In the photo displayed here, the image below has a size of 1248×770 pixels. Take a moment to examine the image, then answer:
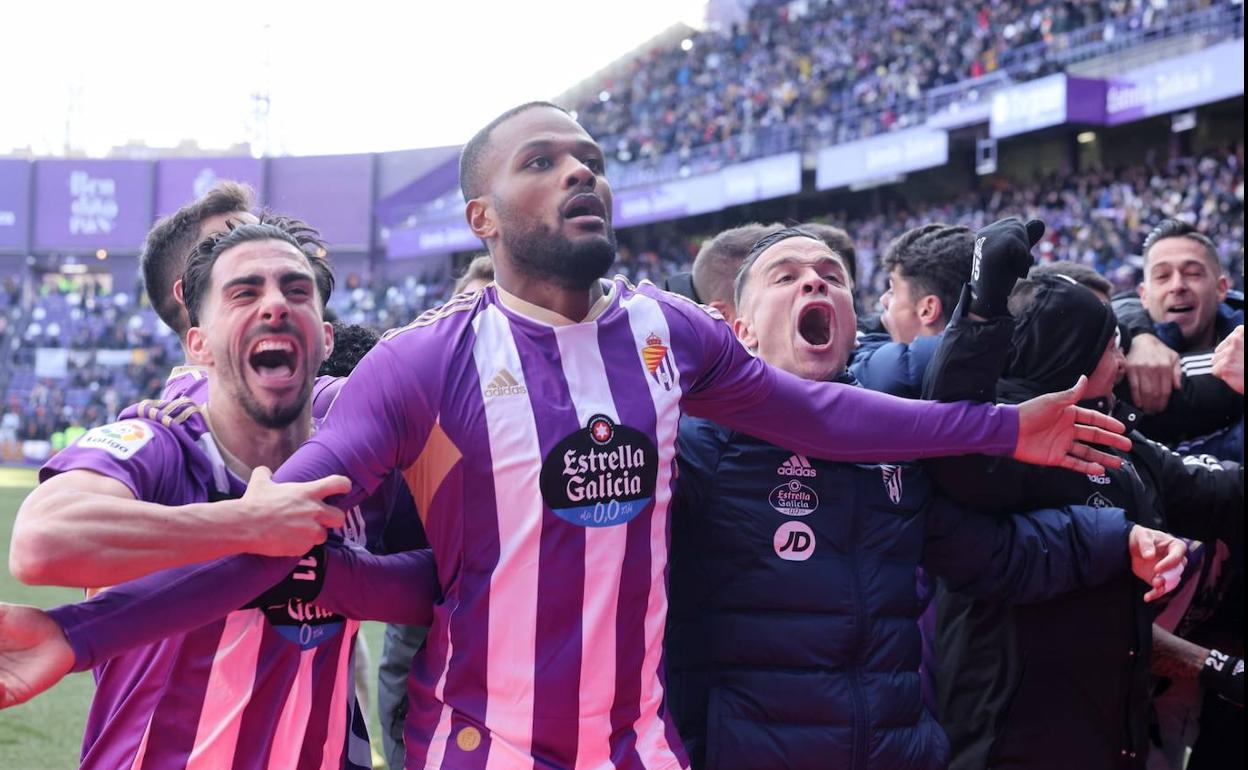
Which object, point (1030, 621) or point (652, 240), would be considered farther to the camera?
point (652, 240)

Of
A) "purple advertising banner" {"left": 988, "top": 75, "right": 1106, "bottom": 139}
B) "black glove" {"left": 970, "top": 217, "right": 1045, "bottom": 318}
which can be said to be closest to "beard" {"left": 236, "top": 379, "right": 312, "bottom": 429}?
"black glove" {"left": 970, "top": 217, "right": 1045, "bottom": 318}

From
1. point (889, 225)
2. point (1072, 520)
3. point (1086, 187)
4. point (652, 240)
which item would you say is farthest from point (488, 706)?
point (652, 240)

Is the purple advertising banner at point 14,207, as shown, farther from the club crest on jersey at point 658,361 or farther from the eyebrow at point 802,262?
the club crest on jersey at point 658,361

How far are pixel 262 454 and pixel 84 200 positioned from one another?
4617cm

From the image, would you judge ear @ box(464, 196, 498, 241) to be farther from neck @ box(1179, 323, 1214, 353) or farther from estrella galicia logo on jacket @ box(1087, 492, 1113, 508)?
neck @ box(1179, 323, 1214, 353)

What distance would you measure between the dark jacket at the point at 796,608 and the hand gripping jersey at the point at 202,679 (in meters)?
0.97

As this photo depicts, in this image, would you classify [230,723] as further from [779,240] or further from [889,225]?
[889,225]

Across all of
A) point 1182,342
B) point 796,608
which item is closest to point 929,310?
point 796,608

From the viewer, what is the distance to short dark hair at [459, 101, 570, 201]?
9.91ft

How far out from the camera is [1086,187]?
22.9 m

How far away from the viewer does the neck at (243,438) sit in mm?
2850

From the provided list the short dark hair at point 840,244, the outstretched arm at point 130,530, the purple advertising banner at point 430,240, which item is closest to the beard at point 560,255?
the outstretched arm at point 130,530

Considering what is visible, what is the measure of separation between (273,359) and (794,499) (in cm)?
139

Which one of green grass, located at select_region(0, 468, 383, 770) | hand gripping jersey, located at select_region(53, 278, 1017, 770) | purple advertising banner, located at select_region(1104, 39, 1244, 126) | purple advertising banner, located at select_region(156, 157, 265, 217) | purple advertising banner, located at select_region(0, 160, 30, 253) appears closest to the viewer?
hand gripping jersey, located at select_region(53, 278, 1017, 770)
